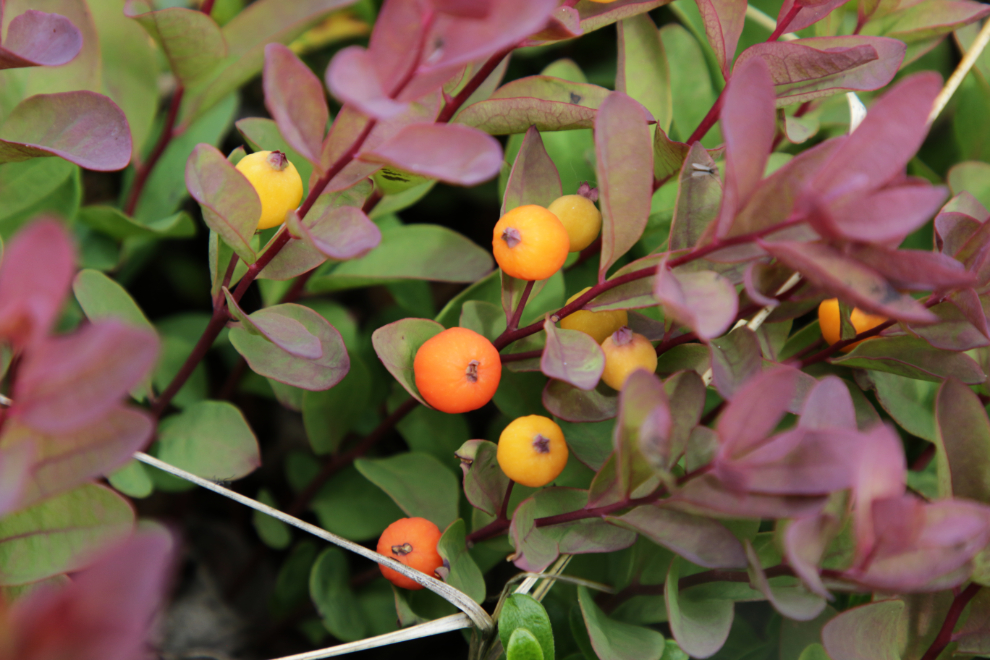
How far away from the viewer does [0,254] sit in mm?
744

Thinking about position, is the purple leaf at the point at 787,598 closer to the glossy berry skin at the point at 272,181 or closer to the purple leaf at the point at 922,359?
the purple leaf at the point at 922,359

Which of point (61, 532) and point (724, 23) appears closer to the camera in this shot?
Answer: point (61, 532)

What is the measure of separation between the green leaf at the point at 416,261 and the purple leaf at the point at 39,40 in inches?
16.5

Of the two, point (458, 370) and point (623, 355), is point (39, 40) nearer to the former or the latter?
point (458, 370)

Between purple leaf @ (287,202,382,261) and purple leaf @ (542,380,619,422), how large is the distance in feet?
0.84

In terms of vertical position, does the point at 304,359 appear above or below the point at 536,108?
below

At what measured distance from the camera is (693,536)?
61 centimetres

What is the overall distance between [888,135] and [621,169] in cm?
22

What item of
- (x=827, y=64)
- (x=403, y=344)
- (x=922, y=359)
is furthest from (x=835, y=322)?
(x=403, y=344)

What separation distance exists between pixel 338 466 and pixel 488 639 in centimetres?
38

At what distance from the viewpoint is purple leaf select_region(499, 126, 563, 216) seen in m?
0.75

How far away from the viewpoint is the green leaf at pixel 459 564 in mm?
743

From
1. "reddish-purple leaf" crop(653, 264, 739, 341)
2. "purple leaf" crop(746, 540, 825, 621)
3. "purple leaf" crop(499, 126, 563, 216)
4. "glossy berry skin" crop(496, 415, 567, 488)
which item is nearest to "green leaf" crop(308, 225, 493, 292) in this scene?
"purple leaf" crop(499, 126, 563, 216)

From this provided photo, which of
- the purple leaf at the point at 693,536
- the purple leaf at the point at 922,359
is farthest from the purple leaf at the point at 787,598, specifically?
the purple leaf at the point at 922,359
